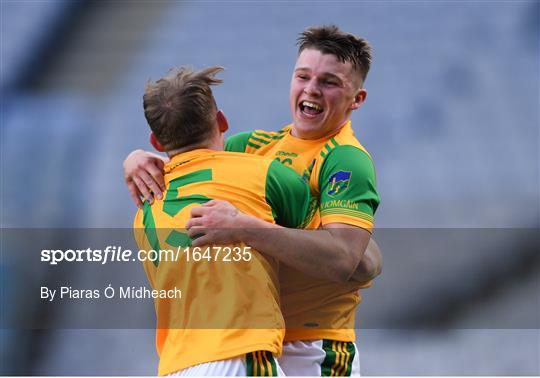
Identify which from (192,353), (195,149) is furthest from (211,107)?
(192,353)

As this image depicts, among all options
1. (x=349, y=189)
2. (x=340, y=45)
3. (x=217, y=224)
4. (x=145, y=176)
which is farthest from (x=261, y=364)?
(x=340, y=45)

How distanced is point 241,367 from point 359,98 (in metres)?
1.19

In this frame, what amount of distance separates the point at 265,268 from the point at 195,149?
1.54 feet

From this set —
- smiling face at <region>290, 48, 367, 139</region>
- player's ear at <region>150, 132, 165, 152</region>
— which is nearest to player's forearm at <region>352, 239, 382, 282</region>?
smiling face at <region>290, 48, 367, 139</region>

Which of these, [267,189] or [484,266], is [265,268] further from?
[484,266]

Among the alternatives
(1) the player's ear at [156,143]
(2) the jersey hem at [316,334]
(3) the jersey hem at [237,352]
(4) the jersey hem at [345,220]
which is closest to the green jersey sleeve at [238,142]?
(1) the player's ear at [156,143]

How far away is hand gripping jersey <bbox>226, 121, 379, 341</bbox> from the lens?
2.82m

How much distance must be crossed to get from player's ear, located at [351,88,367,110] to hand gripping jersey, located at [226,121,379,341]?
2.9 inches

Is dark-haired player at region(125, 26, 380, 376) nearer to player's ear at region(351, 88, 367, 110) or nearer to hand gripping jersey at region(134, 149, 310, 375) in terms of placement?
player's ear at region(351, 88, 367, 110)

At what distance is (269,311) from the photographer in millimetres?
2525

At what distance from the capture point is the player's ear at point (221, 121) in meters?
2.77

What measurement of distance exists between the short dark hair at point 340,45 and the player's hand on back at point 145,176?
72 cm

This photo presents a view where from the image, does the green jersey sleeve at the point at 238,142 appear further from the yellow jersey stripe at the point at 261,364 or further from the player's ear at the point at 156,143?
the yellow jersey stripe at the point at 261,364

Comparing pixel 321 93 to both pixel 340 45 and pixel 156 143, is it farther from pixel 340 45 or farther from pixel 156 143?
pixel 156 143
